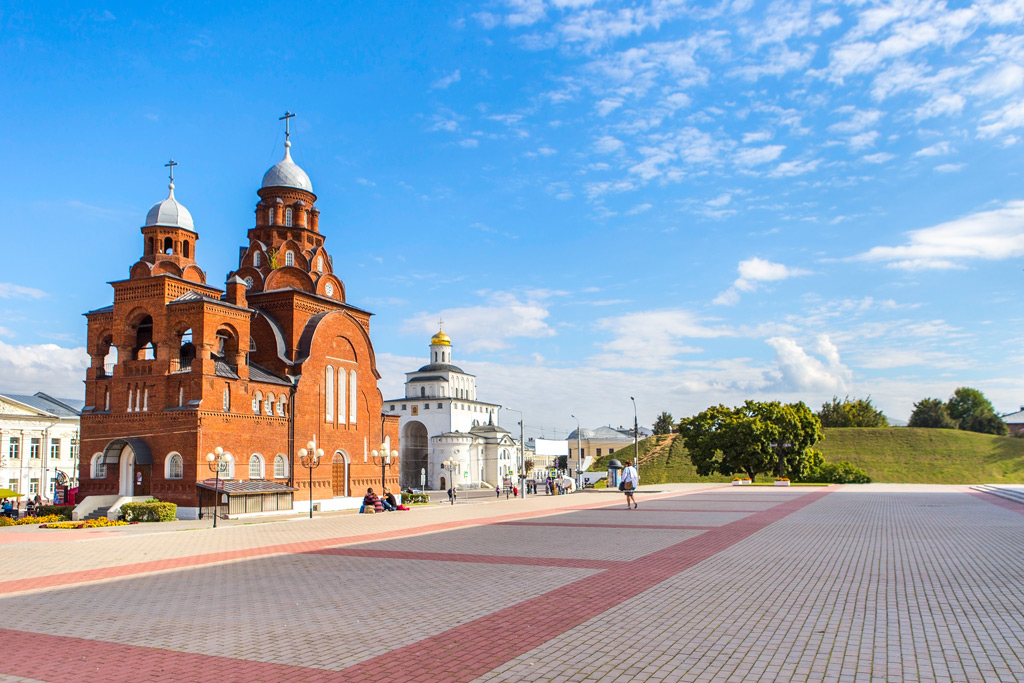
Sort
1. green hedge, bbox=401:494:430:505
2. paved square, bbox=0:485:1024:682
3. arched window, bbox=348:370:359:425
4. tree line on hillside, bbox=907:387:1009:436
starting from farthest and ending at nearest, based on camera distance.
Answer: tree line on hillside, bbox=907:387:1009:436, green hedge, bbox=401:494:430:505, arched window, bbox=348:370:359:425, paved square, bbox=0:485:1024:682

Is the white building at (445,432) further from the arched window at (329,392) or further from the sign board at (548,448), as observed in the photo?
the arched window at (329,392)

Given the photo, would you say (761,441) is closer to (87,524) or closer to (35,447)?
(87,524)

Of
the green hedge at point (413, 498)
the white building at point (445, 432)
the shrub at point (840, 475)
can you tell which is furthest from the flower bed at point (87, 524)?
the white building at point (445, 432)

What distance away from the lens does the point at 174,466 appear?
30.0m

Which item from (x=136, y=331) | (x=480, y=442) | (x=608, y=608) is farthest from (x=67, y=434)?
(x=608, y=608)

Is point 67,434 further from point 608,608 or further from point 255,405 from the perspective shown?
point 608,608

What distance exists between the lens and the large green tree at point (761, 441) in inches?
2194

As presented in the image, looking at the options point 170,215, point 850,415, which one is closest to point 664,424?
point 850,415

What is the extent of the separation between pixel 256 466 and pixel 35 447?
31957 millimetres

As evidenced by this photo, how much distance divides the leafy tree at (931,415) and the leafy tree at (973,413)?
9.25ft

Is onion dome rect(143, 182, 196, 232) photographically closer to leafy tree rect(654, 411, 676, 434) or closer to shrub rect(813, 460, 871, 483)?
shrub rect(813, 460, 871, 483)

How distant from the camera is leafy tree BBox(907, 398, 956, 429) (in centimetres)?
9006

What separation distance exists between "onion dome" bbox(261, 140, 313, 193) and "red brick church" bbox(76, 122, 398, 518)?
298mm

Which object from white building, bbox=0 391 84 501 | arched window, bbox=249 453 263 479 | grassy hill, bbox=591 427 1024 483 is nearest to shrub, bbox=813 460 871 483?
grassy hill, bbox=591 427 1024 483
